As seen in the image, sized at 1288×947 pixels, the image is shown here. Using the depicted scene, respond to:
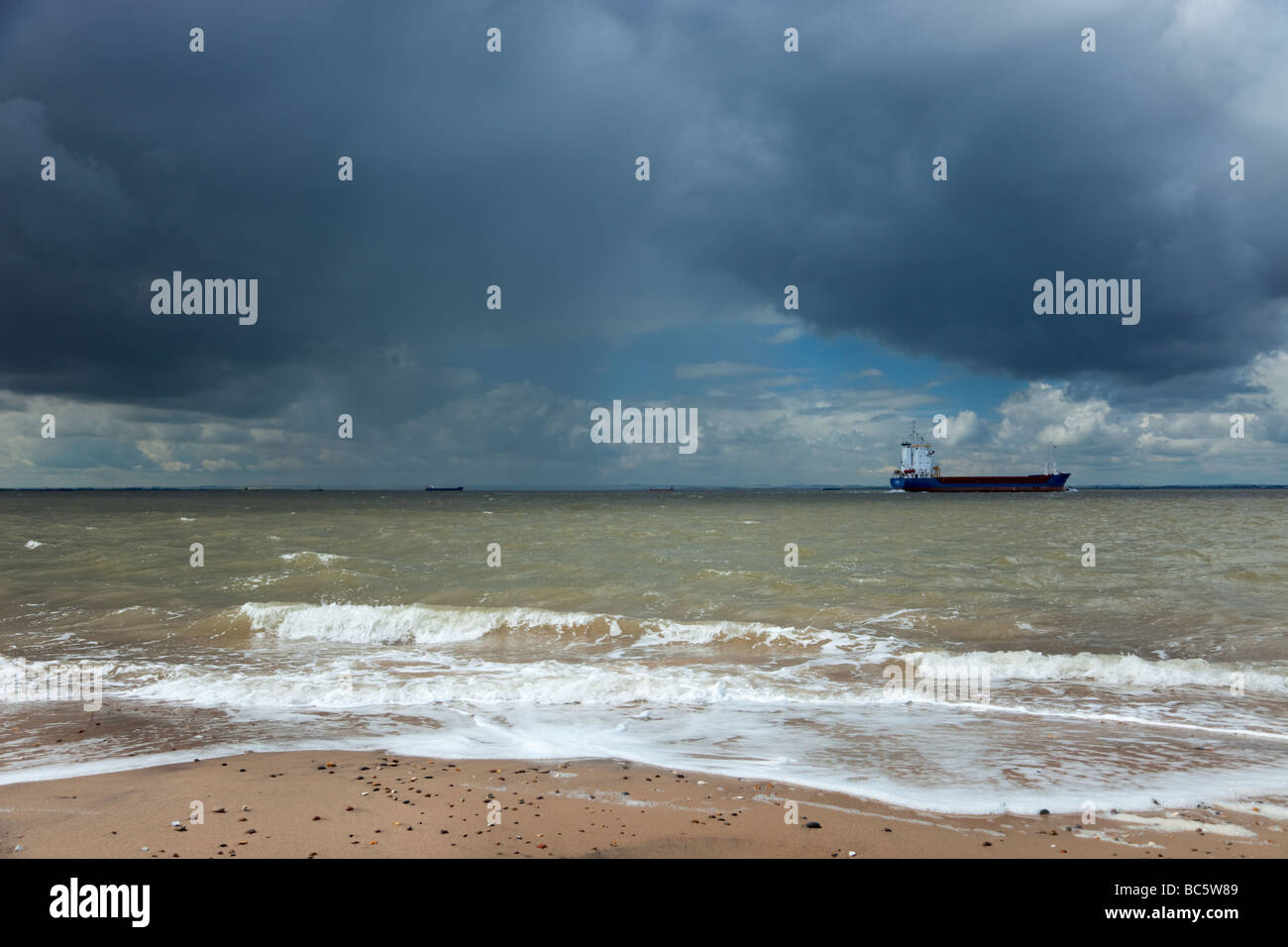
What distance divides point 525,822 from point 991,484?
165265mm

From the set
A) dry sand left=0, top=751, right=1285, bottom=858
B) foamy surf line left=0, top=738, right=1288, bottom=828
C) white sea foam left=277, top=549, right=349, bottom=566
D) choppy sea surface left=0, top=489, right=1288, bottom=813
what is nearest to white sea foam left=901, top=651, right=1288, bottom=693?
choppy sea surface left=0, top=489, right=1288, bottom=813

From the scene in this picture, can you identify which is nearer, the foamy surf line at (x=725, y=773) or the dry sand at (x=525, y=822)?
the dry sand at (x=525, y=822)

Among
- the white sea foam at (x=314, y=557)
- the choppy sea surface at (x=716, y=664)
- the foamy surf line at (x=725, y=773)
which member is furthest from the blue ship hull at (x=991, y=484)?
the foamy surf line at (x=725, y=773)

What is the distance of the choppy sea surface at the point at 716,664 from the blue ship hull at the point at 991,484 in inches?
5193

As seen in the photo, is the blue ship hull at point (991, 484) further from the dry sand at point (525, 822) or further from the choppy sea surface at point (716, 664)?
the dry sand at point (525, 822)

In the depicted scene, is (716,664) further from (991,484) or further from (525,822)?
(991,484)

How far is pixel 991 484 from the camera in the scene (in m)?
152

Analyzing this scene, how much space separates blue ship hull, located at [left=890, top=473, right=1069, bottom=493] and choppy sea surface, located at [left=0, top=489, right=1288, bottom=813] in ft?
433

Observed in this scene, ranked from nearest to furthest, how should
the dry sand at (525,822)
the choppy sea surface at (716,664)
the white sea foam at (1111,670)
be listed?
the dry sand at (525,822) → the choppy sea surface at (716,664) → the white sea foam at (1111,670)

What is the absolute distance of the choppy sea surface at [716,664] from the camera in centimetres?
718

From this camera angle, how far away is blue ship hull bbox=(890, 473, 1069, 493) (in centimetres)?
14988

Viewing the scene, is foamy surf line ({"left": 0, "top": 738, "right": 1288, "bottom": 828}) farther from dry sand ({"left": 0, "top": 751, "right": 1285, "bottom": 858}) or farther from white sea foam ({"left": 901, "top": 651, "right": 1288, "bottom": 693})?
white sea foam ({"left": 901, "top": 651, "right": 1288, "bottom": 693})

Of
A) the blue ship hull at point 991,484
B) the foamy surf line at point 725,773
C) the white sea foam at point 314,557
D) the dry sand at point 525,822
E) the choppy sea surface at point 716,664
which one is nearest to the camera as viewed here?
the dry sand at point 525,822
